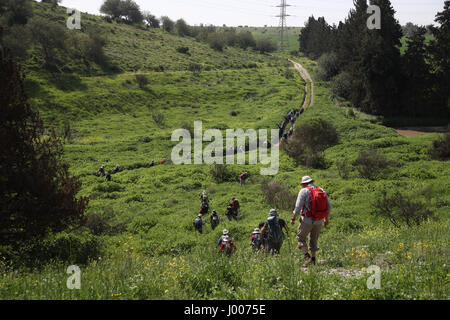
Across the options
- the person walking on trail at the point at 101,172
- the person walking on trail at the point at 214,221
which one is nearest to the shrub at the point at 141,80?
the person walking on trail at the point at 101,172

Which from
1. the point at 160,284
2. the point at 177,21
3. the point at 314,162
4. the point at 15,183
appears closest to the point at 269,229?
the point at 160,284

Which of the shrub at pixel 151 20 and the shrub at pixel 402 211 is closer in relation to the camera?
the shrub at pixel 402 211

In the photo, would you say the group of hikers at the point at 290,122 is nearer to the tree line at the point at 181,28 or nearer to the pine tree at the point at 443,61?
the pine tree at the point at 443,61

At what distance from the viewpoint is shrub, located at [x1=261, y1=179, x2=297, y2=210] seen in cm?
1545

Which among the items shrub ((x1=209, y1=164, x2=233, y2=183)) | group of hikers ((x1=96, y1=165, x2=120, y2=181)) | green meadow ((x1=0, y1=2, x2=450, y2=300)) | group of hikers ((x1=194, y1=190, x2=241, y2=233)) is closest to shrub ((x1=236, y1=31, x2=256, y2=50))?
green meadow ((x1=0, y1=2, x2=450, y2=300))

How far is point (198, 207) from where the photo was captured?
1720cm

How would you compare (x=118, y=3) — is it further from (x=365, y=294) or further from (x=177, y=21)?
(x=365, y=294)

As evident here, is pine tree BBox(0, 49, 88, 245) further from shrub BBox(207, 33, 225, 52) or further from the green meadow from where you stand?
shrub BBox(207, 33, 225, 52)

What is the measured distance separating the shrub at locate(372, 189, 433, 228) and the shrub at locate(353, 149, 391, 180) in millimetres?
6298

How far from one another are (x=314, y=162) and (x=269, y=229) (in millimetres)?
15697

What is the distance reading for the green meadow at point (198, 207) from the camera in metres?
5.04

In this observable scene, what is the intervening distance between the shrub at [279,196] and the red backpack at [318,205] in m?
8.79

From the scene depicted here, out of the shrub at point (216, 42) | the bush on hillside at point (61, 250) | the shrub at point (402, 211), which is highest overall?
the shrub at point (216, 42)
